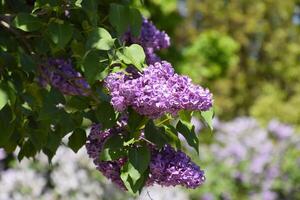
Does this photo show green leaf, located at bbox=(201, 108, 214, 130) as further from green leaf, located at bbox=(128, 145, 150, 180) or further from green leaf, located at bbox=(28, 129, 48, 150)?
green leaf, located at bbox=(28, 129, 48, 150)

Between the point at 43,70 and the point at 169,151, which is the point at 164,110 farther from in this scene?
the point at 43,70

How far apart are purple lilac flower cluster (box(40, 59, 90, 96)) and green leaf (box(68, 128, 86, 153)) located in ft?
0.42

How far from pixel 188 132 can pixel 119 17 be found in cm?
39

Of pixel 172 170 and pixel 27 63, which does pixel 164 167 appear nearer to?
pixel 172 170

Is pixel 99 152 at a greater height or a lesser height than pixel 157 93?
lesser

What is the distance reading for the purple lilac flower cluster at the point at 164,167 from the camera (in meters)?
2.01

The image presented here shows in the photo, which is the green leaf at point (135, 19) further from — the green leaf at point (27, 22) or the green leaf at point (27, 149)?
the green leaf at point (27, 149)

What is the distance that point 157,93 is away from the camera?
182 centimetres

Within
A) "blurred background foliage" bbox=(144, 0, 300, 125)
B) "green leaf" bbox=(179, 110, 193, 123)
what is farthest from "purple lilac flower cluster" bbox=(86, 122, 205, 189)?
"blurred background foliage" bbox=(144, 0, 300, 125)

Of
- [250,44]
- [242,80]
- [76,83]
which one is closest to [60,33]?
[76,83]

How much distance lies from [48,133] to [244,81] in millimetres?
17753

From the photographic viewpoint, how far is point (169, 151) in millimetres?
2057

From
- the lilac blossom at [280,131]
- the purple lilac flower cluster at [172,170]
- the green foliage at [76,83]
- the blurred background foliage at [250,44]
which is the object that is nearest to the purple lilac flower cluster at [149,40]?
the green foliage at [76,83]

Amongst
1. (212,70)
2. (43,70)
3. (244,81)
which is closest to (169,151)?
(43,70)
